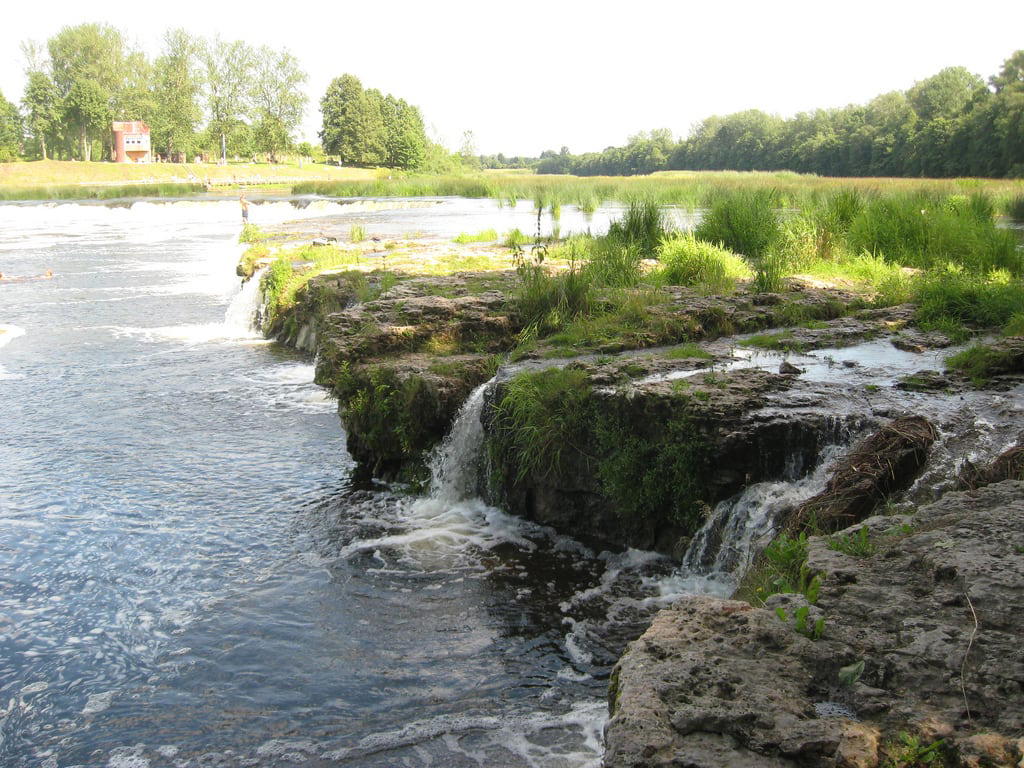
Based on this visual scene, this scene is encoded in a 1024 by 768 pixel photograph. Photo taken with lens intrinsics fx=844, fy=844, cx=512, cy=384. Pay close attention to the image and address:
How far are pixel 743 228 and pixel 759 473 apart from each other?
365 inches

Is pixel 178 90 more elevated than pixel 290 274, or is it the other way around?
pixel 178 90

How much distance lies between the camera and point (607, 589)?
20.8 ft

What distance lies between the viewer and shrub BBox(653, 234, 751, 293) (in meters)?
12.0

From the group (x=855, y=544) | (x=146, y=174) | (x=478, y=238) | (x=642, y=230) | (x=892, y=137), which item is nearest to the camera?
(x=855, y=544)

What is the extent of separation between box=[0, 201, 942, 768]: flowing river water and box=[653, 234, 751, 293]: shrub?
16.5 feet

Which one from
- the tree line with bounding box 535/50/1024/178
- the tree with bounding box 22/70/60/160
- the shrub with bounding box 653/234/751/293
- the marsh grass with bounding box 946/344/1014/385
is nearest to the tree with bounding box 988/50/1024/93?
the tree line with bounding box 535/50/1024/178

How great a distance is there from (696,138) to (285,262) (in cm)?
11117

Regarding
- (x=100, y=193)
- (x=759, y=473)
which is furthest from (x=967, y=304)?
(x=100, y=193)

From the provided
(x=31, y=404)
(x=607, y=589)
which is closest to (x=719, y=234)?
(x=607, y=589)

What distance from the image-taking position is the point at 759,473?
21.0 feet

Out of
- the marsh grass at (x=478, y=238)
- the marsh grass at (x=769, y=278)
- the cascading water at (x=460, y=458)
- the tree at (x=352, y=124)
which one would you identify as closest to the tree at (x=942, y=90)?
the tree at (x=352, y=124)

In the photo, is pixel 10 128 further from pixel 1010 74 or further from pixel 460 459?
pixel 460 459

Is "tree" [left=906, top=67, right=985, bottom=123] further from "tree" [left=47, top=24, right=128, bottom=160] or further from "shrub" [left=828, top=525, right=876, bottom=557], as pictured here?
"tree" [left=47, top=24, right=128, bottom=160]

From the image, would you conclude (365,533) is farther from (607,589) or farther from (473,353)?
(473,353)
